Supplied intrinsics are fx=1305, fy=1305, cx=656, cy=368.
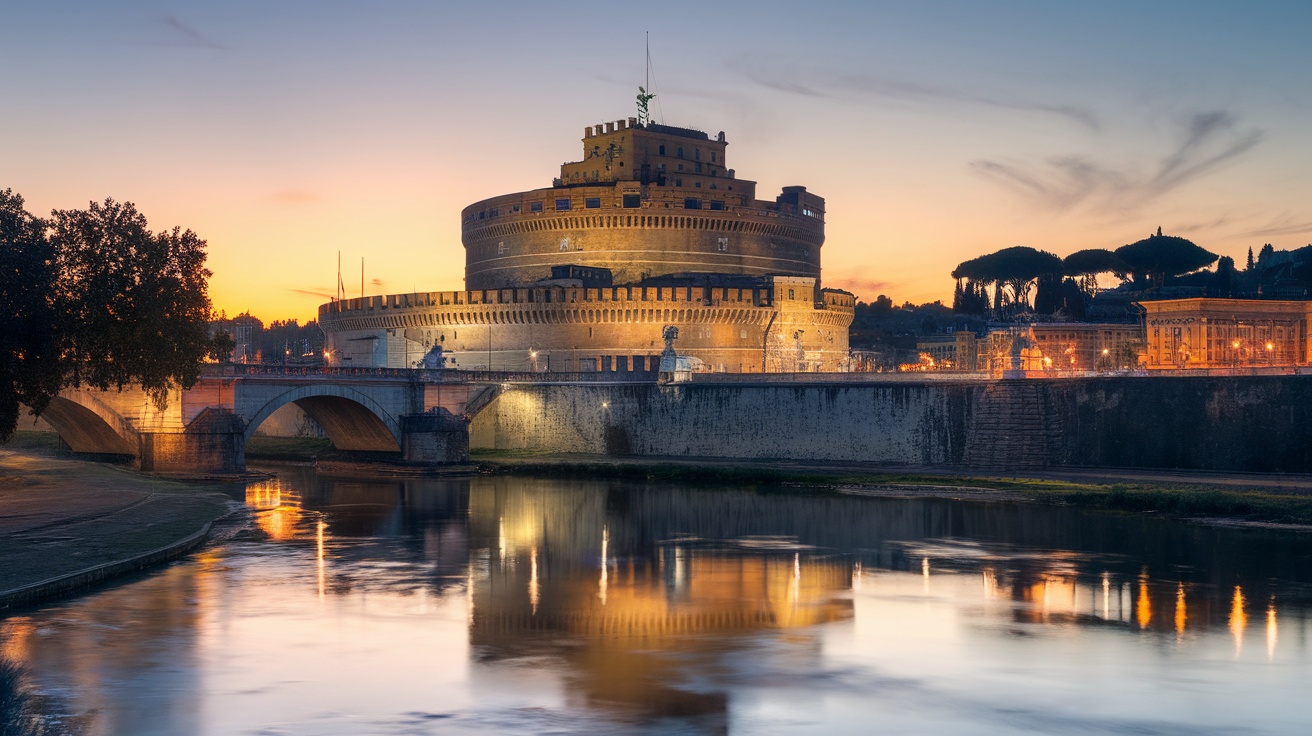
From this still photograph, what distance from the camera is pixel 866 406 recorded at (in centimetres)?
4856

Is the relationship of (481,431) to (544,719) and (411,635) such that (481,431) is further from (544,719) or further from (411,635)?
(544,719)

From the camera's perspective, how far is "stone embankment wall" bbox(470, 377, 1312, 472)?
40.6 m

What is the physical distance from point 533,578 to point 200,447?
22.7 meters

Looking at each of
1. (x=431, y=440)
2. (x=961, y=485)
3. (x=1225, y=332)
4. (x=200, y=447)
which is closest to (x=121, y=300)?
(x=200, y=447)

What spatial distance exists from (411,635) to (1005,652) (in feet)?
26.9

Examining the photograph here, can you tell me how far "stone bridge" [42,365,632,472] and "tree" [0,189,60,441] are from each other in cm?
1000

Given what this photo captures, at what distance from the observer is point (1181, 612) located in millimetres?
20469

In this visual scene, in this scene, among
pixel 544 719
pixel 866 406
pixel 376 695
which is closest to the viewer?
pixel 544 719

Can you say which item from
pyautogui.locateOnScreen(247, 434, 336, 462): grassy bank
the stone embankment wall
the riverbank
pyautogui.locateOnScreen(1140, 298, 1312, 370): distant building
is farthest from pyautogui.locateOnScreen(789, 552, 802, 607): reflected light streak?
pyautogui.locateOnScreen(1140, 298, 1312, 370): distant building

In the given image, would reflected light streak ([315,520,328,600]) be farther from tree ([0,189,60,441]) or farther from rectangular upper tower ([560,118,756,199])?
rectangular upper tower ([560,118,756,199])

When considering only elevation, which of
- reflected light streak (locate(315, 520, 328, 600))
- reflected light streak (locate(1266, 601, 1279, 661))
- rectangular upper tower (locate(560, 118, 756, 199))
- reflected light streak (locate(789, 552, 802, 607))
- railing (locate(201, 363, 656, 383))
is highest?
rectangular upper tower (locate(560, 118, 756, 199))

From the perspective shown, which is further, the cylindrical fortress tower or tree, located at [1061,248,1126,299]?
tree, located at [1061,248,1126,299]

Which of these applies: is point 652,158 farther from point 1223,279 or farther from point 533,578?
point 533,578

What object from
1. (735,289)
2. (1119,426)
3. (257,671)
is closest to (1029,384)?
(1119,426)
